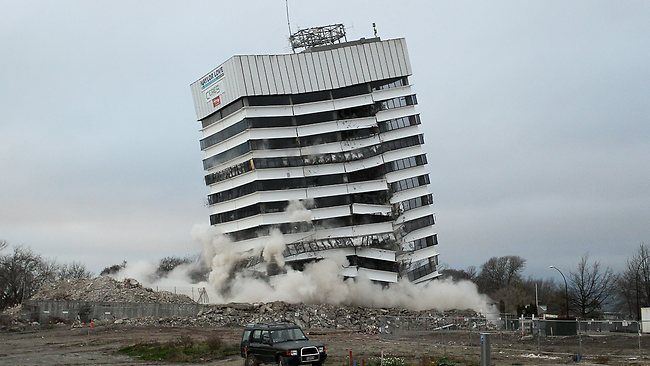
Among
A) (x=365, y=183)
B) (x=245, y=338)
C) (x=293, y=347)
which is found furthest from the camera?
(x=365, y=183)

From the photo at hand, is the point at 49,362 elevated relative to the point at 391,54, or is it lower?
lower

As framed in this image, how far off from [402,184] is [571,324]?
47.6 metres

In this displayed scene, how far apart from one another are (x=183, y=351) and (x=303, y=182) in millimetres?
55669

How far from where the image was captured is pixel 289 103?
97.6 metres

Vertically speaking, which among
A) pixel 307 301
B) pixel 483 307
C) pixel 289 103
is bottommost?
pixel 483 307

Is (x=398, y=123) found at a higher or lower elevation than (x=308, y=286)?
higher

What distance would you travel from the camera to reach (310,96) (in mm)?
98125

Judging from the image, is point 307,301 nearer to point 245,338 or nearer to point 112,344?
point 112,344

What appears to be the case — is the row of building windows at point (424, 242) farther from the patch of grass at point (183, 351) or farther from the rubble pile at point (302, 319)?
the patch of grass at point (183, 351)

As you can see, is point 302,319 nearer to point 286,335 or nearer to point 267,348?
point 286,335

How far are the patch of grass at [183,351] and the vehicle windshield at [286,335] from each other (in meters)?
9.49

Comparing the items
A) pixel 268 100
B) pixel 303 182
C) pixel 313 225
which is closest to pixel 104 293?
pixel 313 225

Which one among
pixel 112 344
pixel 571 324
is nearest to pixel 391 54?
pixel 571 324

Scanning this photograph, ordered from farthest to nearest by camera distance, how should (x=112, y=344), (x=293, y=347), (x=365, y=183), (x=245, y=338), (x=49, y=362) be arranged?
(x=365, y=183)
(x=112, y=344)
(x=49, y=362)
(x=245, y=338)
(x=293, y=347)
